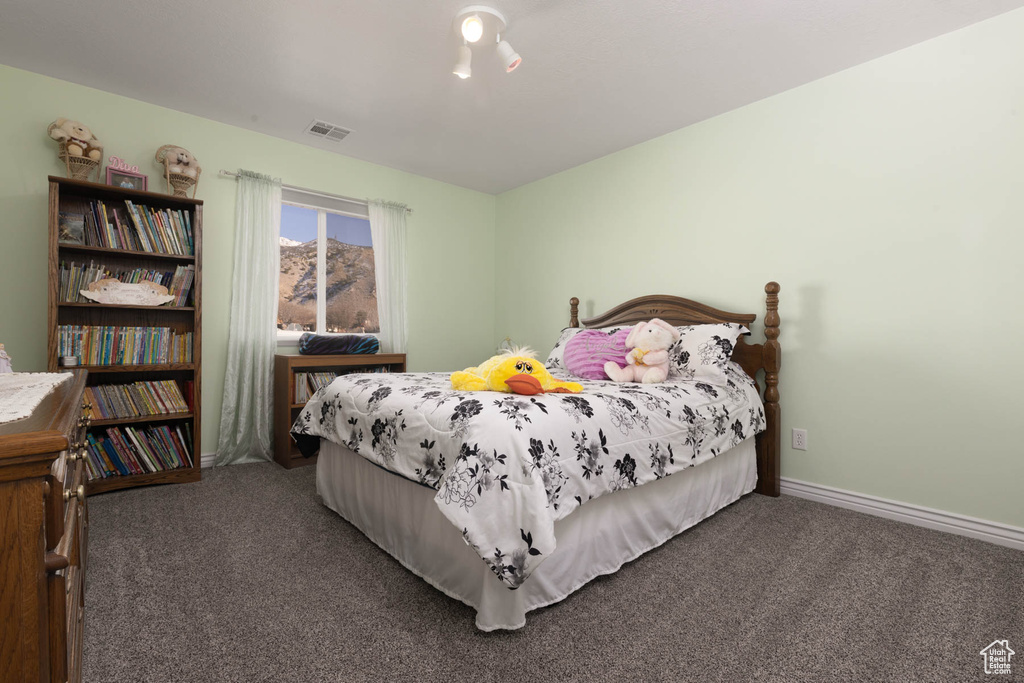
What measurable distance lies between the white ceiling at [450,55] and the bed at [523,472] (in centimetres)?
126

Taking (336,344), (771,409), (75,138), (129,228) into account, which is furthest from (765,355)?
(75,138)

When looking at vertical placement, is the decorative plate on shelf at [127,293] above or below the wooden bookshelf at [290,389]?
above

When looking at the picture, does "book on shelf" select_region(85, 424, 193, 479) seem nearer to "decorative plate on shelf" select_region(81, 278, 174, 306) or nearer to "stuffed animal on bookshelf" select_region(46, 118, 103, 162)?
"decorative plate on shelf" select_region(81, 278, 174, 306)

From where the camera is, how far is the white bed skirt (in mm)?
1524

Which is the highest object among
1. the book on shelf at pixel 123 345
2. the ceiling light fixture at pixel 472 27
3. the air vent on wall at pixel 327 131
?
the air vent on wall at pixel 327 131

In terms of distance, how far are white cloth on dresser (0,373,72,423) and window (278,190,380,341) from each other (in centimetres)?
213

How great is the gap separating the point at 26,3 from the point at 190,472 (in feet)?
8.04

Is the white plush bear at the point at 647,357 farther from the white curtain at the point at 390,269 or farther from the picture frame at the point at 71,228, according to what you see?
the picture frame at the point at 71,228

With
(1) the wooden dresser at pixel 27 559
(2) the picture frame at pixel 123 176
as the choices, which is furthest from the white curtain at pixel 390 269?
(1) the wooden dresser at pixel 27 559

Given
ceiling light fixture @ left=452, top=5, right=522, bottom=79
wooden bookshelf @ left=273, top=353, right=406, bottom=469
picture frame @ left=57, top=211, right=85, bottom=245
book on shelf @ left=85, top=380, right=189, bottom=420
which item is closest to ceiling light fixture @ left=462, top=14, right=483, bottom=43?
ceiling light fixture @ left=452, top=5, right=522, bottom=79

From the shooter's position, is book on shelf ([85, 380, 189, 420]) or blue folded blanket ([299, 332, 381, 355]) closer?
book on shelf ([85, 380, 189, 420])

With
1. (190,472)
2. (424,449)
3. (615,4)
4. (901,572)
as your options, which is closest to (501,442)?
(424,449)

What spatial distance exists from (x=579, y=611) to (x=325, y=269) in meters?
3.25

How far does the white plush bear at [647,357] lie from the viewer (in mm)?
2559
